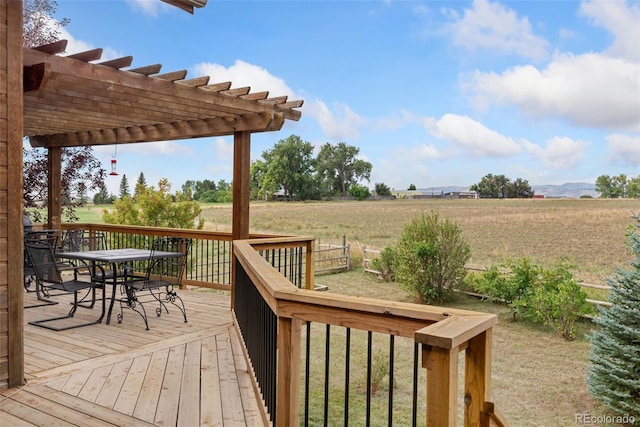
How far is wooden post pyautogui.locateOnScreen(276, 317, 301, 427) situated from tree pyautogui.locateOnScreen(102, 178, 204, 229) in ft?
32.4

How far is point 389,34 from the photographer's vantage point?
27281 mm

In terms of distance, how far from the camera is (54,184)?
7.38 m

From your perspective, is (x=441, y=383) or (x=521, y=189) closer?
(x=441, y=383)

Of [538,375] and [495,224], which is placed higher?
[495,224]

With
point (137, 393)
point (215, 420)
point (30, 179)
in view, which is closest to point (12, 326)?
point (137, 393)

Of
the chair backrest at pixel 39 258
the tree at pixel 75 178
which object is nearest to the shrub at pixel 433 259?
the chair backrest at pixel 39 258

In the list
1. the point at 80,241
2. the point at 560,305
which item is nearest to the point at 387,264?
the point at 560,305

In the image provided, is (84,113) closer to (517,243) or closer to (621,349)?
(621,349)

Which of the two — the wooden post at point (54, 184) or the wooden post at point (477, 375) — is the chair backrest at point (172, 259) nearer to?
the wooden post at point (54, 184)

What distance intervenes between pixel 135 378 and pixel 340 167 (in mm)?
29858

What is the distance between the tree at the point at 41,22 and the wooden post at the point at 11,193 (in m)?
9.79

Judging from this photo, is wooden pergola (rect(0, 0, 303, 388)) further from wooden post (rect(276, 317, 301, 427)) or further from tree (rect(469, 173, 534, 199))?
tree (rect(469, 173, 534, 199))

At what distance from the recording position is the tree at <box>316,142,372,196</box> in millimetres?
32344

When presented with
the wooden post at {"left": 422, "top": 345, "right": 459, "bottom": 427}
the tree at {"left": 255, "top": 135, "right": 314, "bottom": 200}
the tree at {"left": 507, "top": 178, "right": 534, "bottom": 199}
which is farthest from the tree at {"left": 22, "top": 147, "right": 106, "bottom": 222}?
the tree at {"left": 507, "top": 178, "right": 534, "bottom": 199}
